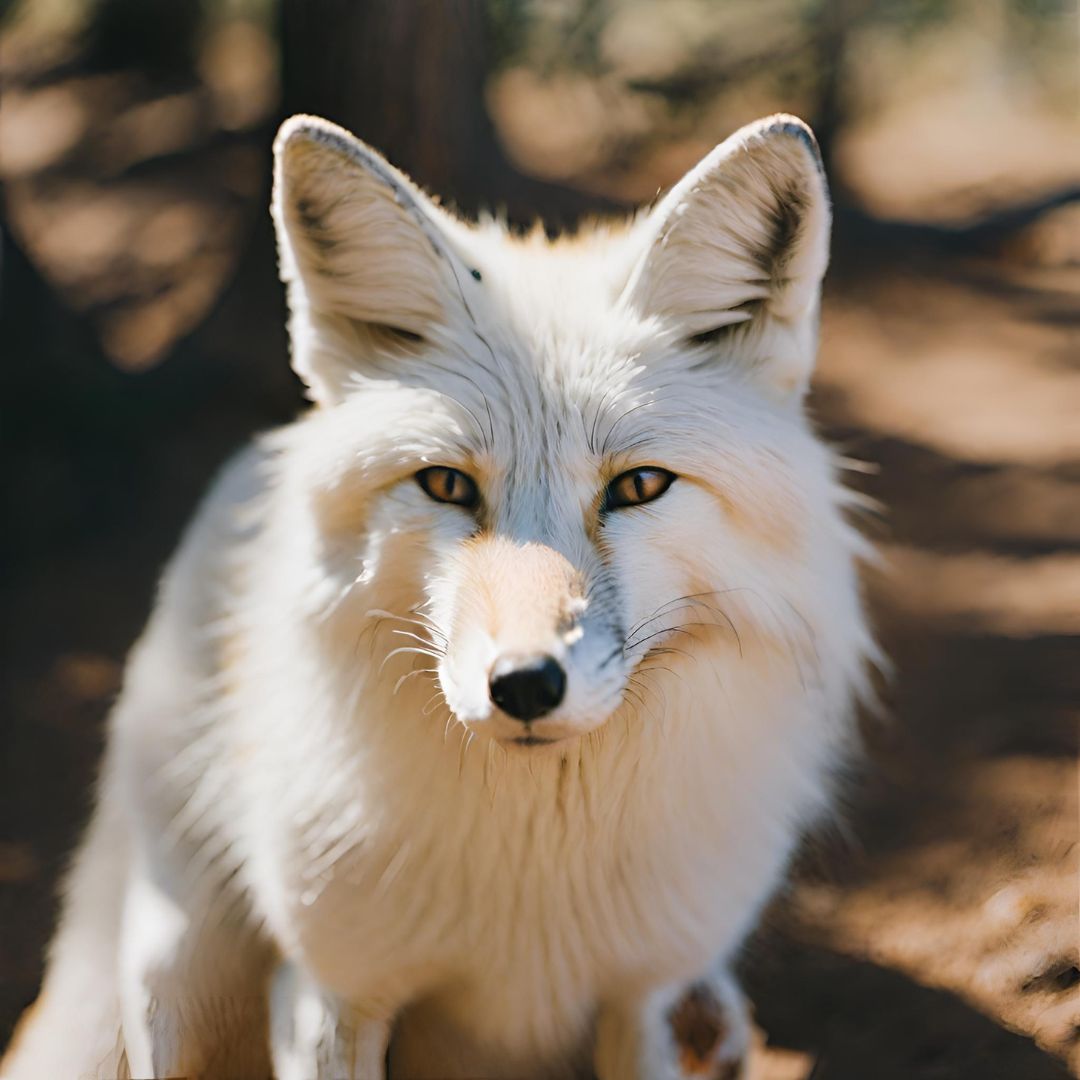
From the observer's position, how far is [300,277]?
2266 millimetres

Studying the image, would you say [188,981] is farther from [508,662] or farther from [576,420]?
[576,420]

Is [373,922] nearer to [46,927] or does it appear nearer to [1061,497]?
[46,927]

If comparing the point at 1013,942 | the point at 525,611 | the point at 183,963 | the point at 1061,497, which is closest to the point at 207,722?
the point at 183,963

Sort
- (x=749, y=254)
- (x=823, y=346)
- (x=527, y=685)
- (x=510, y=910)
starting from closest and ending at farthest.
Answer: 1. (x=527, y=685)
2. (x=749, y=254)
3. (x=510, y=910)
4. (x=823, y=346)

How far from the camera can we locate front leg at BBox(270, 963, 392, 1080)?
2500 mm

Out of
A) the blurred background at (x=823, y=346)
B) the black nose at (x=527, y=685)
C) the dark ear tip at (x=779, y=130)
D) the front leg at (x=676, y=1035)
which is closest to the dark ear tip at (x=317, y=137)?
the dark ear tip at (x=779, y=130)

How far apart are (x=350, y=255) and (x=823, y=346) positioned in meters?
3.76

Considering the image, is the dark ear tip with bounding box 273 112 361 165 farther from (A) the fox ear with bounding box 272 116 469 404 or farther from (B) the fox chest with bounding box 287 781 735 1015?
(B) the fox chest with bounding box 287 781 735 1015

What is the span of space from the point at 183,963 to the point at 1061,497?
3.56 meters

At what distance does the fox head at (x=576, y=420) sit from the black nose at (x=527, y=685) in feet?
0.44

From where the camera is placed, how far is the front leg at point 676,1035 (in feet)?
8.51

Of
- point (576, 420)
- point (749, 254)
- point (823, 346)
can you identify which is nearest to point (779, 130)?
point (749, 254)

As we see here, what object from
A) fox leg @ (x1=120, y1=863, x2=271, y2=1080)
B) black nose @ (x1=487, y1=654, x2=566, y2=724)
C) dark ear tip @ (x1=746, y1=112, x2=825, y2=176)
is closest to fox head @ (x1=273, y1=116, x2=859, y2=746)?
dark ear tip @ (x1=746, y1=112, x2=825, y2=176)

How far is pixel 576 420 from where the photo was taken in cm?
204
